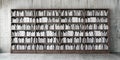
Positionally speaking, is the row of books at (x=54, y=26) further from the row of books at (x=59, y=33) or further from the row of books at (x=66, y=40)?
the row of books at (x=66, y=40)

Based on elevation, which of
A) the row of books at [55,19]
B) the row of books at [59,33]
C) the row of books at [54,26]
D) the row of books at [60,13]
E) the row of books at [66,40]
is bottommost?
the row of books at [66,40]

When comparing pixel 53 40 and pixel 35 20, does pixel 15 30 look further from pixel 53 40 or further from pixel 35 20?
pixel 53 40

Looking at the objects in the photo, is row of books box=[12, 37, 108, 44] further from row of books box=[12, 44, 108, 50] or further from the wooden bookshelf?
row of books box=[12, 44, 108, 50]

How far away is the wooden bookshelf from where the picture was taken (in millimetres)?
9680

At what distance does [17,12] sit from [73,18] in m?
2.36

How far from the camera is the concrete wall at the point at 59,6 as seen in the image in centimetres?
998

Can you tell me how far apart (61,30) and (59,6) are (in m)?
1.07

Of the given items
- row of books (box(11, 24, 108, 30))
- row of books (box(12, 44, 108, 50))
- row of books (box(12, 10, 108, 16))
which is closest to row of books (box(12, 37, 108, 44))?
row of books (box(12, 44, 108, 50))

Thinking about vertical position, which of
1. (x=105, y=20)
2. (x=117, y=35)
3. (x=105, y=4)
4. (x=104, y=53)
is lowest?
(x=104, y=53)

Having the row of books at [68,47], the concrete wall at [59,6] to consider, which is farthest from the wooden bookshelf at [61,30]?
the concrete wall at [59,6]

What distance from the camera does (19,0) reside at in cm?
1008

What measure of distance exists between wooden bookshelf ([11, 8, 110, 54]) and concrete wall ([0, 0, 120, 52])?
37cm

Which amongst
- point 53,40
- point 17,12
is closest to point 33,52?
point 53,40

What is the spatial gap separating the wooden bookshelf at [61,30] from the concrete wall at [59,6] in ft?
1.20
